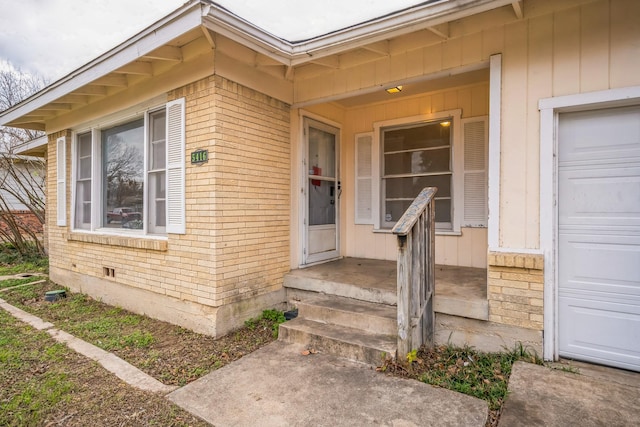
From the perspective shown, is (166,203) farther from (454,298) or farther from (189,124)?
(454,298)

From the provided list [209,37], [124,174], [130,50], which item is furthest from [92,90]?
[209,37]

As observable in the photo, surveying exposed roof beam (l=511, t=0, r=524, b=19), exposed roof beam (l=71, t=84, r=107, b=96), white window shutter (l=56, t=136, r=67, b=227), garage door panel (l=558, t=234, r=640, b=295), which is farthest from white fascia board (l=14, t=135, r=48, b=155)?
garage door panel (l=558, t=234, r=640, b=295)

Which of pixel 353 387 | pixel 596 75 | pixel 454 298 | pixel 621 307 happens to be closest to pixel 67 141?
pixel 353 387

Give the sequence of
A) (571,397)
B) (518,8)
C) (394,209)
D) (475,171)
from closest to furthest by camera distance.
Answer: (571,397)
(518,8)
(475,171)
(394,209)

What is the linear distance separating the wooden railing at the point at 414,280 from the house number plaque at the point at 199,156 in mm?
2179

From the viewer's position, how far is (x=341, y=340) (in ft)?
9.79

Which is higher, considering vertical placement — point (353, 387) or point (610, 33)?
point (610, 33)

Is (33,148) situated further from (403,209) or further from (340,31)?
(403,209)

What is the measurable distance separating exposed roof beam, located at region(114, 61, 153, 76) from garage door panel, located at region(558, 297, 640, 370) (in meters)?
5.04

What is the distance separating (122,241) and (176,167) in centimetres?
154

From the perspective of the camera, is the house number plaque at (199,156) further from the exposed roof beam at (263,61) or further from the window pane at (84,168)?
the window pane at (84,168)

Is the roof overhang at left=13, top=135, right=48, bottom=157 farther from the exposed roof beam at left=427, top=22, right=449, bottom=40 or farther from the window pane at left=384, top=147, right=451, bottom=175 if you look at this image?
the exposed roof beam at left=427, top=22, right=449, bottom=40

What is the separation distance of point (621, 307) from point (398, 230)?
193 cm

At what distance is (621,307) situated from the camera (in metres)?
2.64
